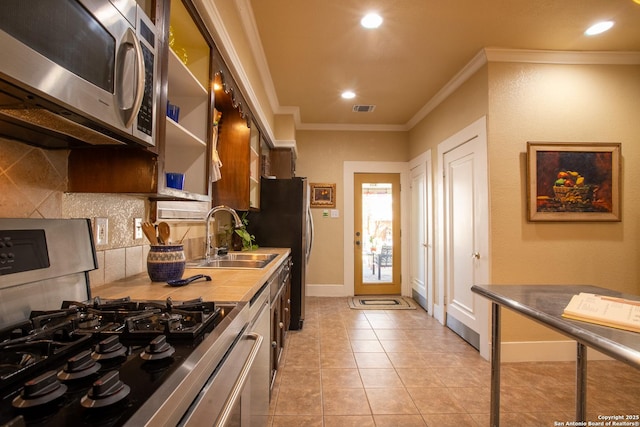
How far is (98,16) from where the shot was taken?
2.60 feet

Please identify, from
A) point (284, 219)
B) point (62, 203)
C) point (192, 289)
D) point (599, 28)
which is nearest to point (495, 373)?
point (192, 289)

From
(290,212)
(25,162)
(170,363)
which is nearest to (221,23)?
(25,162)

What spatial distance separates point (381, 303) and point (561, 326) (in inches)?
141

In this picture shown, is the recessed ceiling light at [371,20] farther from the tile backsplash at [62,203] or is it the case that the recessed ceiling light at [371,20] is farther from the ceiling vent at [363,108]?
the tile backsplash at [62,203]

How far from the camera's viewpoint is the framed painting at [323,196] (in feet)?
16.1

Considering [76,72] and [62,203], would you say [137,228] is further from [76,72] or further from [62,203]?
[76,72]

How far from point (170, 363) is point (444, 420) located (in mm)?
1892

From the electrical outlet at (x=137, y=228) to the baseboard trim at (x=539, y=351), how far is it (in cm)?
289

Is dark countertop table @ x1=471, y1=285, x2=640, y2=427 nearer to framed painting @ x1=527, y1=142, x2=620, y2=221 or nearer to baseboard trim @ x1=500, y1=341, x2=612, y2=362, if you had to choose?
baseboard trim @ x1=500, y1=341, x2=612, y2=362

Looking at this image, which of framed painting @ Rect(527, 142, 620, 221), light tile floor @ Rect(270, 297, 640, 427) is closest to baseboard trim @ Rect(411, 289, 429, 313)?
light tile floor @ Rect(270, 297, 640, 427)

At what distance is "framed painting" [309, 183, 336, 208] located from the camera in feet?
16.1

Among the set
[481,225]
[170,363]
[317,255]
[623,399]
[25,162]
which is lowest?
[623,399]

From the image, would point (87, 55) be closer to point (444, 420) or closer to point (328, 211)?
point (444, 420)

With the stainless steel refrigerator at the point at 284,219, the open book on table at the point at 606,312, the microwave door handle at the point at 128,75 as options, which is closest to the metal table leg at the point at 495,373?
the open book on table at the point at 606,312
